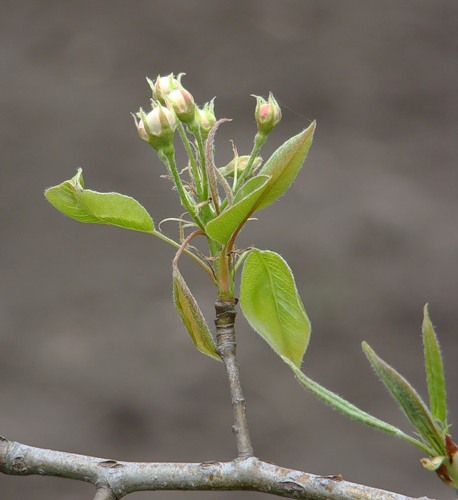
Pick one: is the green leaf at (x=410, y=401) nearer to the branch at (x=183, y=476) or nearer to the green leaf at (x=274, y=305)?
the branch at (x=183, y=476)

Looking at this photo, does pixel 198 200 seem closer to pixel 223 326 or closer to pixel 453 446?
pixel 223 326

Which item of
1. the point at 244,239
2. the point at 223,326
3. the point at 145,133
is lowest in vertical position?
the point at 223,326

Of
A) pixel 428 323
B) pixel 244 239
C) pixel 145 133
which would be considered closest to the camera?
pixel 428 323

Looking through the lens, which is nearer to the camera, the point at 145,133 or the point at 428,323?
the point at 428,323

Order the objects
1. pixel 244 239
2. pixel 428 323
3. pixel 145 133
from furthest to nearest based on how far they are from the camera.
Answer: pixel 244 239, pixel 145 133, pixel 428 323

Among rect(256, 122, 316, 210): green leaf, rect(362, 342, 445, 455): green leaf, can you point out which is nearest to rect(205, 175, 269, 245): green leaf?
rect(256, 122, 316, 210): green leaf

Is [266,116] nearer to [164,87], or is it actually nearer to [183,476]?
[164,87]

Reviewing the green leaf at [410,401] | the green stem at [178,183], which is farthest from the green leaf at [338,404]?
the green stem at [178,183]

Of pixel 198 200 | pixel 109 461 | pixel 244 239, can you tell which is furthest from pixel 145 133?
pixel 244 239
